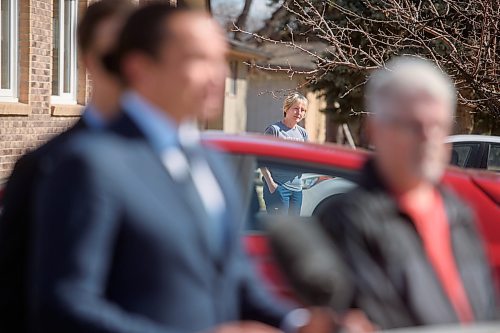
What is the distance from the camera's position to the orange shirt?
2.42 metres

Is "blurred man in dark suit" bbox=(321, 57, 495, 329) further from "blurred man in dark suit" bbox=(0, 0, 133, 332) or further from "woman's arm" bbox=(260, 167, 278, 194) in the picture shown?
"woman's arm" bbox=(260, 167, 278, 194)

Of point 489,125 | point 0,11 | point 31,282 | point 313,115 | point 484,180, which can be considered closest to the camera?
point 31,282

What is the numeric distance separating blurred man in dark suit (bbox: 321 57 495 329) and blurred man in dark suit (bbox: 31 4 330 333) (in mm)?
222

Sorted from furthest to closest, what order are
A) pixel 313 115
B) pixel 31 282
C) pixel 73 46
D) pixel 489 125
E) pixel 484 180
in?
pixel 313 115 → pixel 489 125 → pixel 73 46 → pixel 484 180 → pixel 31 282

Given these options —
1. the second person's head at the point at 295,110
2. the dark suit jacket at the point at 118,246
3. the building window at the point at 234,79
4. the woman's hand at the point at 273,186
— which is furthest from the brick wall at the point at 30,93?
the building window at the point at 234,79

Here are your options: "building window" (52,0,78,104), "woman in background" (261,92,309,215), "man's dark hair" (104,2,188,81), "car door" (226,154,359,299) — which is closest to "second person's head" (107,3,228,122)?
"man's dark hair" (104,2,188,81)

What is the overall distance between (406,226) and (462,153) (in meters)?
8.01

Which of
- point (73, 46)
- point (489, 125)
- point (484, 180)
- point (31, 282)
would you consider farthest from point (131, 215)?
point (489, 125)

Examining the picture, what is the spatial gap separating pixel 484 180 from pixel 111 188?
3.70m

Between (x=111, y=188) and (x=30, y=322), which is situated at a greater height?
(x=111, y=188)

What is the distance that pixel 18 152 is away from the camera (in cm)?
1298

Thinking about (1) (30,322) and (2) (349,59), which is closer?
(1) (30,322)

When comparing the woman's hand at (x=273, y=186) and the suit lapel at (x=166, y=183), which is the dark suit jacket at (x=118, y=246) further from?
the woman's hand at (x=273, y=186)

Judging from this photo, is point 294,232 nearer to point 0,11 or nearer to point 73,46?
point 0,11
